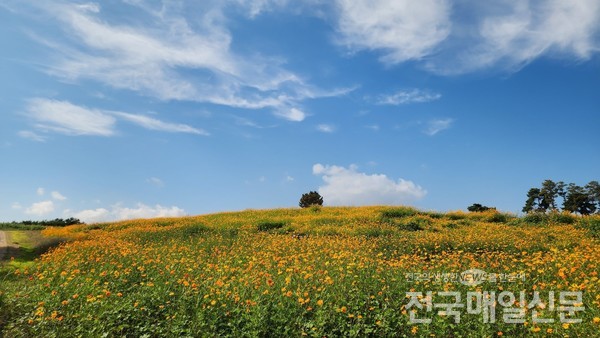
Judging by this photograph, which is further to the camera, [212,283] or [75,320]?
→ [212,283]

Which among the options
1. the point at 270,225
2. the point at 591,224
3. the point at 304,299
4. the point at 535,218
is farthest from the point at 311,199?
the point at 304,299

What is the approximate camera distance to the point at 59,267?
440 inches

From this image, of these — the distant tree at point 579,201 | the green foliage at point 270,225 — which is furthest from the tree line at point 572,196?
the green foliage at point 270,225

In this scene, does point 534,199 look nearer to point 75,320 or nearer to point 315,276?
point 315,276

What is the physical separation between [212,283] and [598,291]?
7418 millimetres

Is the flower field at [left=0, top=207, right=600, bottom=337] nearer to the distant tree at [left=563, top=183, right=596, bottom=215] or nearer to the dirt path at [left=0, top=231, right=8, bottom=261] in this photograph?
the dirt path at [left=0, top=231, right=8, bottom=261]

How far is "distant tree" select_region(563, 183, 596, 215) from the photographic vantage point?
49556 millimetres

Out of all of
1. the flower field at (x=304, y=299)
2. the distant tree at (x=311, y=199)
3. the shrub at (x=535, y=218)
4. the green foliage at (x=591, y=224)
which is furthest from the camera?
the distant tree at (x=311, y=199)

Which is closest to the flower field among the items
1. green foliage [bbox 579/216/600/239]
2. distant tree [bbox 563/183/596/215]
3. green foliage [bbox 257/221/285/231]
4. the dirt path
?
the dirt path

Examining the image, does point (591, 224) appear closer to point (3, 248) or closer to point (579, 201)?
point (3, 248)

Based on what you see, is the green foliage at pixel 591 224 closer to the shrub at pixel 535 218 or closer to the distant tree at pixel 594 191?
the shrub at pixel 535 218

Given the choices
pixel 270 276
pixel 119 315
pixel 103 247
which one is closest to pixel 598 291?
pixel 270 276

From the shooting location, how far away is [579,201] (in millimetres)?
50250

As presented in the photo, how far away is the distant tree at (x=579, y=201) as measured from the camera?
163 ft
